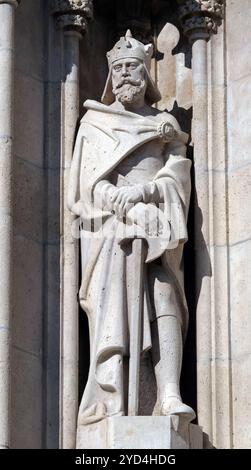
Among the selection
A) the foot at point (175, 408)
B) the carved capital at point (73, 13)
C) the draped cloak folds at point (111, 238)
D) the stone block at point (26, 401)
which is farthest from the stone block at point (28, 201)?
the foot at point (175, 408)

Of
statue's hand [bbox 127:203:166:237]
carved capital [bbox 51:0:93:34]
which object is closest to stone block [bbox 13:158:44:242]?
statue's hand [bbox 127:203:166:237]

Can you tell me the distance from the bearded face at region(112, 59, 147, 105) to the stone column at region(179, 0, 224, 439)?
55cm

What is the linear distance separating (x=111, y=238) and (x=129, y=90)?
1174mm

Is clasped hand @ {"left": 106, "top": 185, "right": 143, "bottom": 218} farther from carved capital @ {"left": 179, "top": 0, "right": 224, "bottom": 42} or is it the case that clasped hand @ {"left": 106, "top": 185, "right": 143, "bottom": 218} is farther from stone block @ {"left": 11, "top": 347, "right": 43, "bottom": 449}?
carved capital @ {"left": 179, "top": 0, "right": 224, "bottom": 42}

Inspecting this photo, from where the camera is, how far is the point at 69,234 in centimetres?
1852

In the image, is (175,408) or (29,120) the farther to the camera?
(29,120)

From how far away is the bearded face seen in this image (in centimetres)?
1862

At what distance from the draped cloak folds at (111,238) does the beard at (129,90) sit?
12 centimetres

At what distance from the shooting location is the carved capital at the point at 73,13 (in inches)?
746

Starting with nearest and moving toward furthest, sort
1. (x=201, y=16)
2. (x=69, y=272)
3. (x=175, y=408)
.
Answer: (x=175, y=408) → (x=69, y=272) → (x=201, y=16)

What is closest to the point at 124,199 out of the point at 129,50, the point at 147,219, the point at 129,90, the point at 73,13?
the point at 147,219

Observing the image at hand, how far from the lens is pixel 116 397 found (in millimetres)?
17844

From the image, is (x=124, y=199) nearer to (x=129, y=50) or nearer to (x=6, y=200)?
(x=6, y=200)
